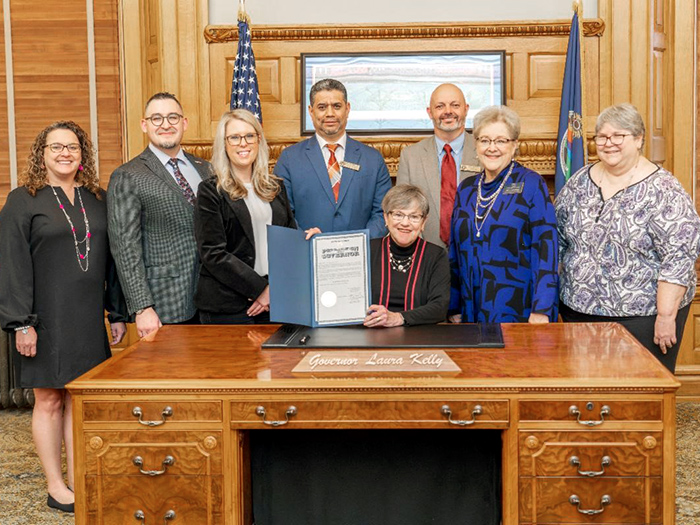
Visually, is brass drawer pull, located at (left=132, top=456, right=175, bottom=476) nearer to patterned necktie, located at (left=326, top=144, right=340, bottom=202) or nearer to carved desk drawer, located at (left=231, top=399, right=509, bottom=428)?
carved desk drawer, located at (left=231, top=399, right=509, bottom=428)

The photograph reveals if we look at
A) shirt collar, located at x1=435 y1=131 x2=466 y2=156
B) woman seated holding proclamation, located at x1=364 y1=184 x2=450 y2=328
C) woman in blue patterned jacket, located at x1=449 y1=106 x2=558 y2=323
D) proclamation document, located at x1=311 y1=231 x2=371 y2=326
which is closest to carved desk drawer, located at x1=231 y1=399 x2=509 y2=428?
proclamation document, located at x1=311 y1=231 x2=371 y2=326

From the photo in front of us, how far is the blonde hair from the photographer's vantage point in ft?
10.7

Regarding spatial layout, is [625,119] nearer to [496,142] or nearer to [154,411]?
[496,142]

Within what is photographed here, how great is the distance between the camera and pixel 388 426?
7.38 ft

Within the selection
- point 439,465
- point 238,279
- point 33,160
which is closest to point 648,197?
point 439,465

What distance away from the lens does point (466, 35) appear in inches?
196

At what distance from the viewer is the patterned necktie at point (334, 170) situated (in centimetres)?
394

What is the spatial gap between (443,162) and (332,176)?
1.78 feet

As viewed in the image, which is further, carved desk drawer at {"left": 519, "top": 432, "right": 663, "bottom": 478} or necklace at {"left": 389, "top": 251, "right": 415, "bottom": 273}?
necklace at {"left": 389, "top": 251, "right": 415, "bottom": 273}

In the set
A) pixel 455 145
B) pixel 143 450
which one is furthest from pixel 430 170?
pixel 143 450

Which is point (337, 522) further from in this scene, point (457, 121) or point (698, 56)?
point (698, 56)

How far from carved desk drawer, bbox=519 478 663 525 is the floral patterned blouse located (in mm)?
1159

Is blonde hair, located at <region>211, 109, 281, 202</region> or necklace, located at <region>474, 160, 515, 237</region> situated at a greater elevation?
blonde hair, located at <region>211, 109, 281, 202</region>

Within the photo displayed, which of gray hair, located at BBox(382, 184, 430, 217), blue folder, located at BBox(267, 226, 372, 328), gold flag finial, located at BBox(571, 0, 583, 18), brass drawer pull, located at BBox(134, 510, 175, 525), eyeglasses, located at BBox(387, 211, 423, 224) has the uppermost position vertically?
gold flag finial, located at BBox(571, 0, 583, 18)
